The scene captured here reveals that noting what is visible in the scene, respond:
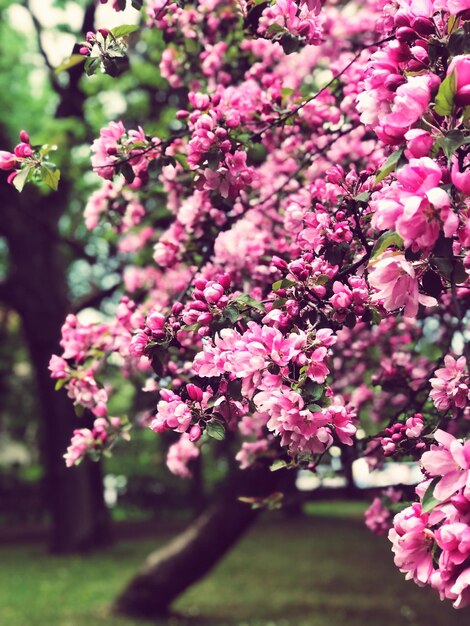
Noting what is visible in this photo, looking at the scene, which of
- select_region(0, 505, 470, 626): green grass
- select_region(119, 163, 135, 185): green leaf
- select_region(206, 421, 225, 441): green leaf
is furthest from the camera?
select_region(0, 505, 470, 626): green grass

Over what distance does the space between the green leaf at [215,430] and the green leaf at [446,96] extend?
108cm

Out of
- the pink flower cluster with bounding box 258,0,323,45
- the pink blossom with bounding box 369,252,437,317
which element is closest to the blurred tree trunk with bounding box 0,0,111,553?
the pink flower cluster with bounding box 258,0,323,45

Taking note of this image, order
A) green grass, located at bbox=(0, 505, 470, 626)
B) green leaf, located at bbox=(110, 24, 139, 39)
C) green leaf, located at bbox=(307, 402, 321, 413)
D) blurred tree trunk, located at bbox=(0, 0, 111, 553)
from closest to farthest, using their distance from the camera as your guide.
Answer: green leaf, located at bbox=(307, 402, 321, 413)
green leaf, located at bbox=(110, 24, 139, 39)
green grass, located at bbox=(0, 505, 470, 626)
blurred tree trunk, located at bbox=(0, 0, 111, 553)

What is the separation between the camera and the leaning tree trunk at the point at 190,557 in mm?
6906

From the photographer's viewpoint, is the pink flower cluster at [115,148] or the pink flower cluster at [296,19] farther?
the pink flower cluster at [115,148]

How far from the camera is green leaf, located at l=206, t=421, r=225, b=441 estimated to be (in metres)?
2.13

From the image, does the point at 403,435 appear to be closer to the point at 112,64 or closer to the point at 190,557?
the point at 112,64

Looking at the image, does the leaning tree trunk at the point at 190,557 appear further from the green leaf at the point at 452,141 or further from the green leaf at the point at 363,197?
the green leaf at the point at 452,141

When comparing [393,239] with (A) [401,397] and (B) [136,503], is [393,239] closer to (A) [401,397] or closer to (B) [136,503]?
(A) [401,397]

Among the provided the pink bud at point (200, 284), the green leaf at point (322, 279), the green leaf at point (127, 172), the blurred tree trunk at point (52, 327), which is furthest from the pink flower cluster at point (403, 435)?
the blurred tree trunk at point (52, 327)

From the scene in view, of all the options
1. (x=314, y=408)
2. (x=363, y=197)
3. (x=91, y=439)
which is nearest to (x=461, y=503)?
(x=314, y=408)

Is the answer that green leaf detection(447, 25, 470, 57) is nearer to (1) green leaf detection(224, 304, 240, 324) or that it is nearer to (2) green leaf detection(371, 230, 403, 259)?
(2) green leaf detection(371, 230, 403, 259)

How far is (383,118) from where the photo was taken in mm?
1796

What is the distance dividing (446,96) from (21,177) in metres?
1.48
